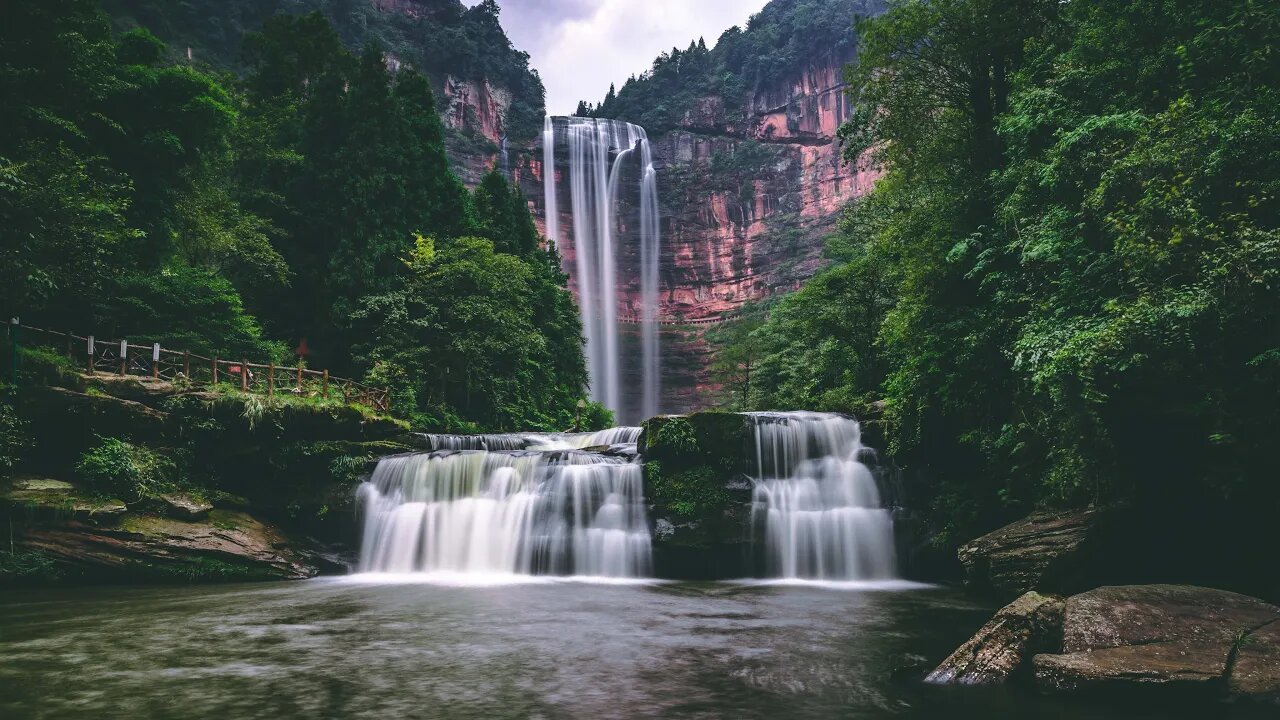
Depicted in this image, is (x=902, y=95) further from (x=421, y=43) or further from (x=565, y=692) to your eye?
(x=421, y=43)

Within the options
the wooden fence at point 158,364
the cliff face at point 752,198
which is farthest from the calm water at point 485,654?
the cliff face at point 752,198

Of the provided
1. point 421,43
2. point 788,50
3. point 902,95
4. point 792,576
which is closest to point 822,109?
point 788,50

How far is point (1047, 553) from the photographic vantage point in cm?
1081

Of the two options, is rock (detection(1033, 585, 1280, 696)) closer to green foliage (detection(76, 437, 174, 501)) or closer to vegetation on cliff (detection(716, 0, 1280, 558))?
vegetation on cliff (detection(716, 0, 1280, 558))

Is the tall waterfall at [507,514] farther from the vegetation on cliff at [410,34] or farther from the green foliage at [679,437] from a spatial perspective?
the vegetation on cliff at [410,34]

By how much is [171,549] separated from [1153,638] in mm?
16928

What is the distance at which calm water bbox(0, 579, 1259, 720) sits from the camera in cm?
628

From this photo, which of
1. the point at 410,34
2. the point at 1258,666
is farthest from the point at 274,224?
the point at 410,34

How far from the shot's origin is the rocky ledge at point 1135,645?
592 cm

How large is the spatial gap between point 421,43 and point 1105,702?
81543mm

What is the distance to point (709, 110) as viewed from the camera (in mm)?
83500

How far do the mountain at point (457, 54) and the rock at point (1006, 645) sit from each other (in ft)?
218

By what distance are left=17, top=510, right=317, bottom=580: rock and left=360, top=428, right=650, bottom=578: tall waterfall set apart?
2.31 meters

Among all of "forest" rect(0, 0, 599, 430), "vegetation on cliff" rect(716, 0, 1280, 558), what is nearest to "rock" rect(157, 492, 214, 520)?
"forest" rect(0, 0, 599, 430)
